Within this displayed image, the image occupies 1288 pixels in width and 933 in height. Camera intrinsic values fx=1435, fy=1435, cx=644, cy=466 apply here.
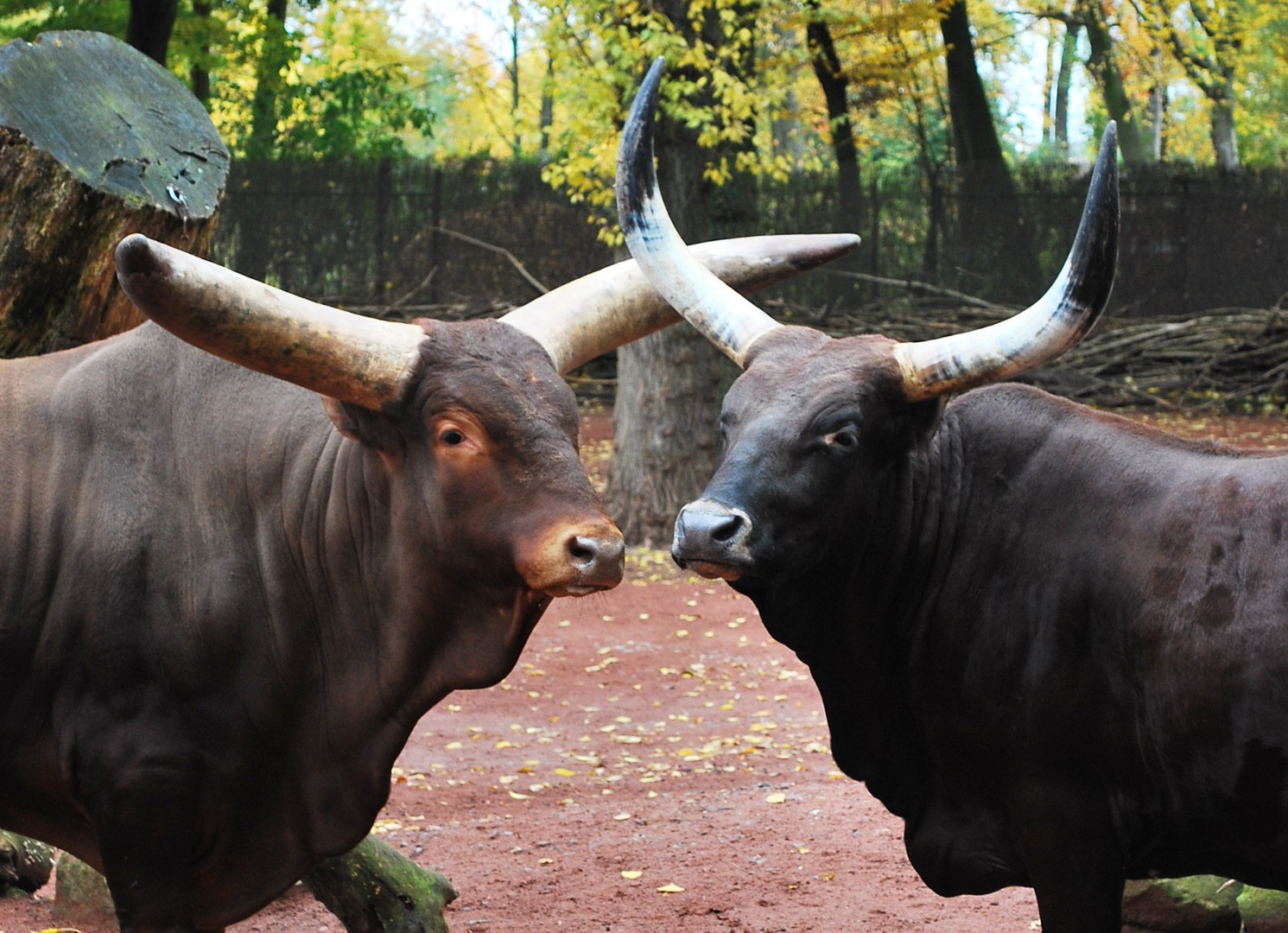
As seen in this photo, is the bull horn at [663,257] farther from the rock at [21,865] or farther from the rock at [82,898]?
the rock at [21,865]

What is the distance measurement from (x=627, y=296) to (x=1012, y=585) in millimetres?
1281

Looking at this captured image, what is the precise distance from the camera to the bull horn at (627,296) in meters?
3.69

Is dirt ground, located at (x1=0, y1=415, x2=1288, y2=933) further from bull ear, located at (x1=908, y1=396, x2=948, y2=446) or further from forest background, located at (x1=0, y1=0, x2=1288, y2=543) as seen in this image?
forest background, located at (x1=0, y1=0, x2=1288, y2=543)

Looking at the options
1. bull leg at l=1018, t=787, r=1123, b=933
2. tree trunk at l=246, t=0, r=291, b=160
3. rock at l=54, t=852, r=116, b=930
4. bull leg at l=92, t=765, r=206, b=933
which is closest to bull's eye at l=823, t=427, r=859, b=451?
bull leg at l=1018, t=787, r=1123, b=933

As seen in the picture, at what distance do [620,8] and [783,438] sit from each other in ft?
26.3

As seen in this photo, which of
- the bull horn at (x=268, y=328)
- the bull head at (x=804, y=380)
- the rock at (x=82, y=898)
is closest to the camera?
the bull horn at (x=268, y=328)

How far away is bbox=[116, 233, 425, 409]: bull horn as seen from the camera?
9.86 feet

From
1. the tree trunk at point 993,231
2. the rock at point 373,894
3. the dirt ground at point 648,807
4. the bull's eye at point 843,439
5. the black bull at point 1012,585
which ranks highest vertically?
the tree trunk at point 993,231

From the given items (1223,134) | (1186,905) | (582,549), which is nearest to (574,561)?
(582,549)

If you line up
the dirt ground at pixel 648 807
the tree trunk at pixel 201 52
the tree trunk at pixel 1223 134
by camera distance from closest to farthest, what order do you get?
the dirt ground at pixel 648 807, the tree trunk at pixel 201 52, the tree trunk at pixel 1223 134

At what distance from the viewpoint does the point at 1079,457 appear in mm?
3701

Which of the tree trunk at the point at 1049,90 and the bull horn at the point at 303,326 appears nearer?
the bull horn at the point at 303,326

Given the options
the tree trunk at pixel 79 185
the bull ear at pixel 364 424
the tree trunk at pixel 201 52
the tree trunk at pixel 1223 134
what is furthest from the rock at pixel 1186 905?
the tree trunk at pixel 1223 134

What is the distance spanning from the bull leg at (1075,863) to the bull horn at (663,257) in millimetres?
1436
